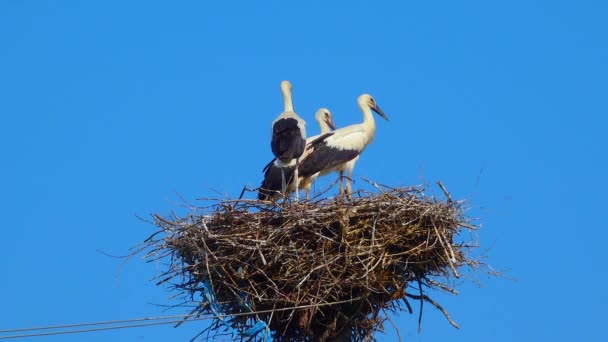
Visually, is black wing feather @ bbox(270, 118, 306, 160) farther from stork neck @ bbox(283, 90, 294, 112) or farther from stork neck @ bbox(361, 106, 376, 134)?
stork neck @ bbox(361, 106, 376, 134)

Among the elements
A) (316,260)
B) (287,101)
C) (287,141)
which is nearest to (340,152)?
(287,101)

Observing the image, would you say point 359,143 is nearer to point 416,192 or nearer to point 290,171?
point 290,171

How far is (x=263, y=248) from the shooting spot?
11.6 m

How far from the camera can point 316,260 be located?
1145cm

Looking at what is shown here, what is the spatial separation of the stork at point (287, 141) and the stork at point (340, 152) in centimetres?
36

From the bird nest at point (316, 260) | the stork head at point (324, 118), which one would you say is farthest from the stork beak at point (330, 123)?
the bird nest at point (316, 260)

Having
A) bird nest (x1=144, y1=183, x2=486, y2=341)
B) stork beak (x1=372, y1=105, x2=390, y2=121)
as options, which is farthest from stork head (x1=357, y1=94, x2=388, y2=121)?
bird nest (x1=144, y1=183, x2=486, y2=341)

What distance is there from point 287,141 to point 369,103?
2.23m

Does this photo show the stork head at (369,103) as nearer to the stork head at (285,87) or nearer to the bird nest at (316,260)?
the stork head at (285,87)

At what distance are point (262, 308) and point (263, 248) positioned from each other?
0.50 m

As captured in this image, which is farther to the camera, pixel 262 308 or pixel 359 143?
pixel 359 143

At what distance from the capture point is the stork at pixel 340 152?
14641 mm

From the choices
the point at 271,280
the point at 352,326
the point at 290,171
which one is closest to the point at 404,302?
the point at 352,326

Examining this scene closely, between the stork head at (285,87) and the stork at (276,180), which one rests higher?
the stork head at (285,87)
